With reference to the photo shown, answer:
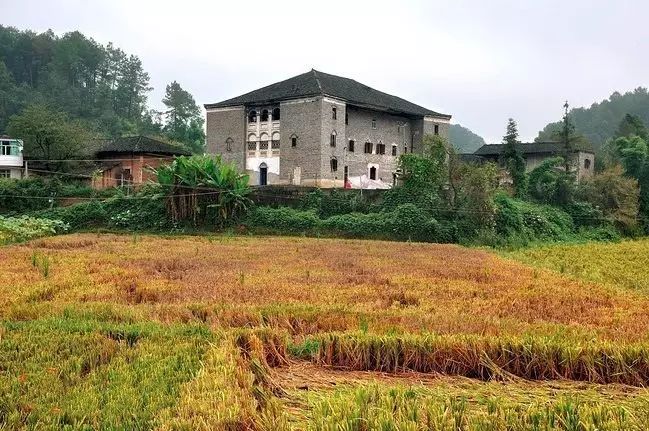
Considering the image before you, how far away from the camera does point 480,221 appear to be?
2980cm

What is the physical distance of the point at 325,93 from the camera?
37844 millimetres

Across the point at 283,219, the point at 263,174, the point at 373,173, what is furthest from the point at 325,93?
the point at 283,219

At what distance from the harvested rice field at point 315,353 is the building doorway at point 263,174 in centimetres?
2961

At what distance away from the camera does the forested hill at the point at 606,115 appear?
301ft

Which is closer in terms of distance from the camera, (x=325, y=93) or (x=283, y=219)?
(x=283, y=219)

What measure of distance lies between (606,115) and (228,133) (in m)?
81.9

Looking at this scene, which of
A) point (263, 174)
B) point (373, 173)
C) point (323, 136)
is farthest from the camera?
point (373, 173)

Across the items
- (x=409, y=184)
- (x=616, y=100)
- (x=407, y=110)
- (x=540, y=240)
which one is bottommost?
(x=540, y=240)

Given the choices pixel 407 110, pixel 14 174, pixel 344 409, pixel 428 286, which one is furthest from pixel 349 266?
pixel 14 174

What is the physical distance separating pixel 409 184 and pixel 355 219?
4.10 meters

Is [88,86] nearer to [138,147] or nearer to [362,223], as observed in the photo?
[138,147]

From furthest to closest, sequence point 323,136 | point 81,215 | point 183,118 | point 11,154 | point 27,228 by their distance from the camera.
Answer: point 183,118
point 11,154
point 323,136
point 81,215
point 27,228

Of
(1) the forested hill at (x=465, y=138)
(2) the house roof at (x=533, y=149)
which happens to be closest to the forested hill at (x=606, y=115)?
(1) the forested hill at (x=465, y=138)

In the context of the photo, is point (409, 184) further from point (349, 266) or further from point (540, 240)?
point (349, 266)
